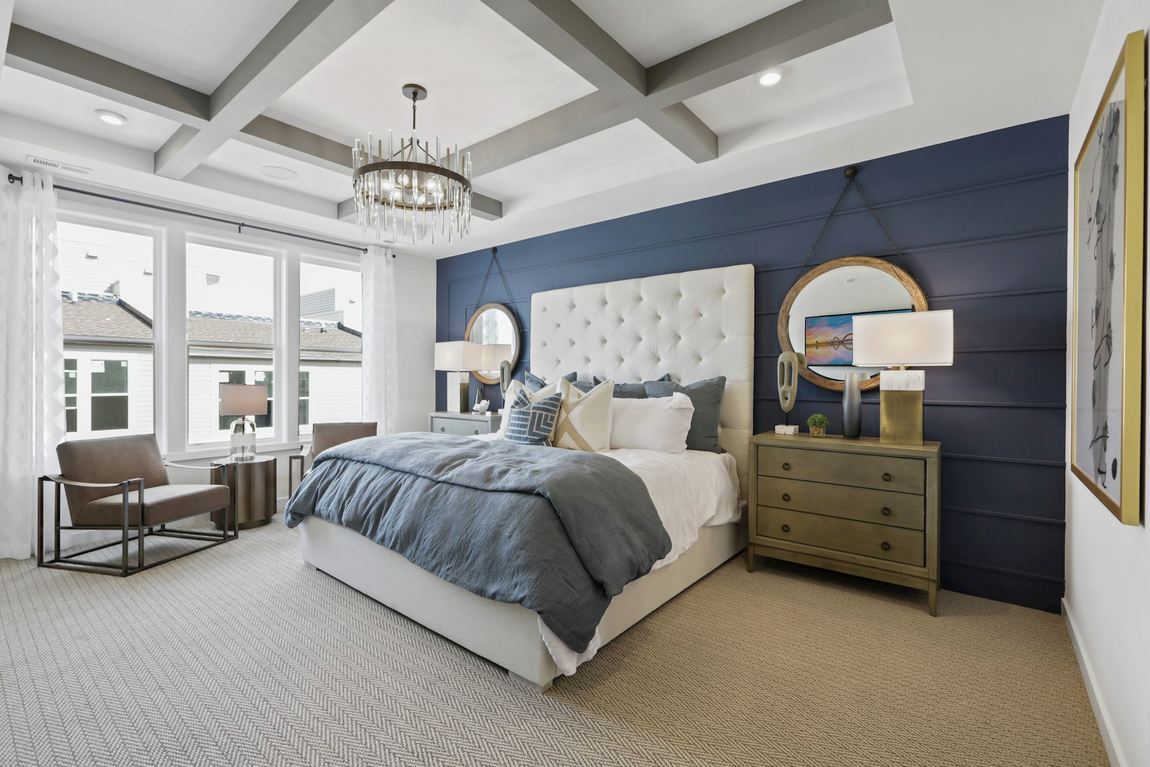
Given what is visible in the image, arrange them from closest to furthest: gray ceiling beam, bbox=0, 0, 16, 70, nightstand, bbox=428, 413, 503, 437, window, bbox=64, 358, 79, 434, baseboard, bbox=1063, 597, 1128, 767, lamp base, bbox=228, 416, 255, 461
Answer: baseboard, bbox=1063, 597, 1128, 767 < gray ceiling beam, bbox=0, 0, 16, 70 < window, bbox=64, 358, 79, 434 < lamp base, bbox=228, 416, 255, 461 < nightstand, bbox=428, 413, 503, 437

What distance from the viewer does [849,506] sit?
2.88m

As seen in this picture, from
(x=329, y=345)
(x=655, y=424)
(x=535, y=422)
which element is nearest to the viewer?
(x=535, y=422)

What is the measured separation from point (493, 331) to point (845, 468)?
3480 mm

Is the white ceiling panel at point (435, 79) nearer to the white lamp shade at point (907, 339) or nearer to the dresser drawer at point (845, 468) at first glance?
the white lamp shade at point (907, 339)

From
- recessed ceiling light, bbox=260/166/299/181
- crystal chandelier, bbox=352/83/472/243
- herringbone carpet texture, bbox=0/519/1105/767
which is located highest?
recessed ceiling light, bbox=260/166/299/181

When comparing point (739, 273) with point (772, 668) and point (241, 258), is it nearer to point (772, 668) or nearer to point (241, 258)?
point (772, 668)

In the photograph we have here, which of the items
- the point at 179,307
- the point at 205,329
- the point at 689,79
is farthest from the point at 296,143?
the point at 689,79

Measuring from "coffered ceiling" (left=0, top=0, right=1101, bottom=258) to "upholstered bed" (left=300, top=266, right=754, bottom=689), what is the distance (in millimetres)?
779

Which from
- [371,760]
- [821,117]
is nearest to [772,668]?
[371,760]

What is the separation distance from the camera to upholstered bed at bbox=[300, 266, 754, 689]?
2191 mm

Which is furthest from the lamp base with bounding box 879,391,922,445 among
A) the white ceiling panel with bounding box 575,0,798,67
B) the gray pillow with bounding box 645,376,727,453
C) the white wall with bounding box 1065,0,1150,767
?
the white ceiling panel with bounding box 575,0,798,67

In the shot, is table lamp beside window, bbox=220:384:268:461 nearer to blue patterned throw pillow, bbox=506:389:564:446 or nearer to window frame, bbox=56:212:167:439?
window frame, bbox=56:212:167:439

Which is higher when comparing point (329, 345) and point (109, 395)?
point (329, 345)

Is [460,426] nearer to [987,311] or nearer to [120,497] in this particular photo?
[120,497]
